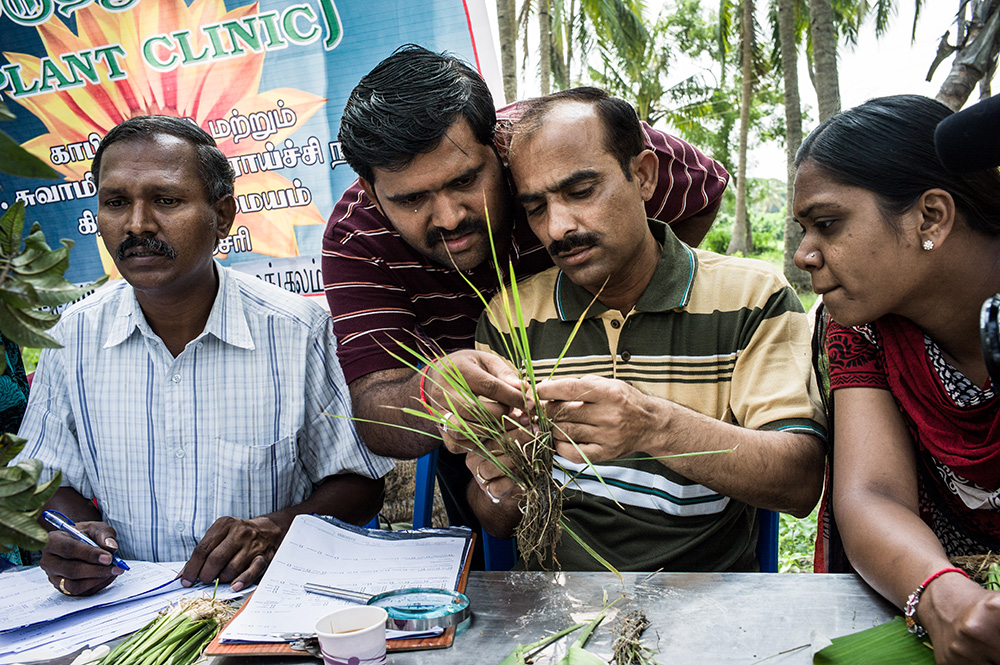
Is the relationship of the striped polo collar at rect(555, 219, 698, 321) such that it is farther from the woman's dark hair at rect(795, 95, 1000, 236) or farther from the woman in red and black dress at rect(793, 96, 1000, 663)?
the woman's dark hair at rect(795, 95, 1000, 236)

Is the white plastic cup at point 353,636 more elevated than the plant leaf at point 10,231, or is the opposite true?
the plant leaf at point 10,231

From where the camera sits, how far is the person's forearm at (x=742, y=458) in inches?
66.7

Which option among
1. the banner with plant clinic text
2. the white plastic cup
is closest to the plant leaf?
the white plastic cup

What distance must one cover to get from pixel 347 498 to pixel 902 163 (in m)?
1.86

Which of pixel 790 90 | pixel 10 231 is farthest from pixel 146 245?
pixel 790 90

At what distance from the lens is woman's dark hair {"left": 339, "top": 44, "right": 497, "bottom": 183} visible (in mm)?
2113

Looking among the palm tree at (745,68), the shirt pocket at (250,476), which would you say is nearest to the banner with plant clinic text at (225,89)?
the shirt pocket at (250,476)

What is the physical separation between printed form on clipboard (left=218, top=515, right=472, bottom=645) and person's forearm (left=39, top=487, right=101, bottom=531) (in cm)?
92

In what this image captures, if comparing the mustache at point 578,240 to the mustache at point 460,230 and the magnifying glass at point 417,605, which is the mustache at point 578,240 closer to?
the mustache at point 460,230

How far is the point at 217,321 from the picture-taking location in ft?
8.16

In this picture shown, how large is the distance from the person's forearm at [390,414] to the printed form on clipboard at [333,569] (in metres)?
0.35

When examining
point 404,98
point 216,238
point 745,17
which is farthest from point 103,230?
point 745,17

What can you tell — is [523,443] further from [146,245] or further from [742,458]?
[146,245]

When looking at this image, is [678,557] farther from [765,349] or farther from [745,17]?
[745,17]
